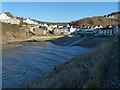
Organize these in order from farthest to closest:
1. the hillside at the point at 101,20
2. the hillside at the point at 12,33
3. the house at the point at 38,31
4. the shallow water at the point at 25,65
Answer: the hillside at the point at 101,20 < the house at the point at 38,31 < the hillside at the point at 12,33 < the shallow water at the point at 25,65

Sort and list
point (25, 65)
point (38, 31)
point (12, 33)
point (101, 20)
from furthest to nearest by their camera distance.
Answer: point (101, 20)
point (38, 31)
point (12, 33)
point (25, 65)

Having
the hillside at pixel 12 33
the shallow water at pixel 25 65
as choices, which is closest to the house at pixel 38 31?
the hillside at pixel 12 33

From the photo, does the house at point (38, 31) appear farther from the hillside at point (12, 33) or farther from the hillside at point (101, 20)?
the hillside at point (101, 20)

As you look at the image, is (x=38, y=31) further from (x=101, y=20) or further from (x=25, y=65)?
(x=25, y=65)

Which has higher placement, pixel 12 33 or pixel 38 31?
pixel 38 31

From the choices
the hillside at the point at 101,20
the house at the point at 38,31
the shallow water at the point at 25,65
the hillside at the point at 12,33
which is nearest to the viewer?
the shallow water at the point at 25,65

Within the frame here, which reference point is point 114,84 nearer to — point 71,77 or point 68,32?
point 71,77

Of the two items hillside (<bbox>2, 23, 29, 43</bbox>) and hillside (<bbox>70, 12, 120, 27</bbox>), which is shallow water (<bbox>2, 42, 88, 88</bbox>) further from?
hillside (<bbox>70, 12, 120, 27</bbox>)

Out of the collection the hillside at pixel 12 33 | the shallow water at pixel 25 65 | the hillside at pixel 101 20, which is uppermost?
the hillside at pixel 101 20

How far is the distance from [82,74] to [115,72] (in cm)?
107

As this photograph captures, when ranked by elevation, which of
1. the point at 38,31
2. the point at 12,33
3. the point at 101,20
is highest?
the point at 101,20

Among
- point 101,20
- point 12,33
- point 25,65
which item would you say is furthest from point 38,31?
point 25,65

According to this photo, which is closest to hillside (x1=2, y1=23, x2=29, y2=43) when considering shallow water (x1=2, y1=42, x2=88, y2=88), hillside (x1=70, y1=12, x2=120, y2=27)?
hillside (x1=70, y1=12, x2=120, y2=27)

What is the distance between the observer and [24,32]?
98938 millimetres
